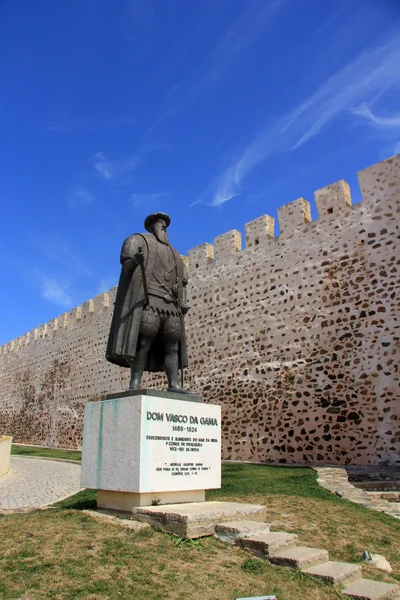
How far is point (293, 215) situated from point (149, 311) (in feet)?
25.5

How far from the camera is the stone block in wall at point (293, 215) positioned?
11641 millimetres

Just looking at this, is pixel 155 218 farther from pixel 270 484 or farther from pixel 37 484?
pixel 37 484

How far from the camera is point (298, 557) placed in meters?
3.10

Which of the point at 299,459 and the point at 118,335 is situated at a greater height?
the point at 118,335

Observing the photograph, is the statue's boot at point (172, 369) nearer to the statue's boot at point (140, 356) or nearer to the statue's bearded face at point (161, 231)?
the statue's boot at point (140, 356)

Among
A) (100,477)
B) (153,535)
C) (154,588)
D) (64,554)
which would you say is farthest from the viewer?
(100,477)

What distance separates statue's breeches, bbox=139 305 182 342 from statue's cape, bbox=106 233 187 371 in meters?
0.08

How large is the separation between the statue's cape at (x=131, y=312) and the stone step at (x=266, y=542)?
2015 millimetres

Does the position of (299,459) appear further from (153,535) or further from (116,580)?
(116,580)

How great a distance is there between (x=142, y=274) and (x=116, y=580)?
9.22ft

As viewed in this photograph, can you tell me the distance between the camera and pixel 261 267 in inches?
482

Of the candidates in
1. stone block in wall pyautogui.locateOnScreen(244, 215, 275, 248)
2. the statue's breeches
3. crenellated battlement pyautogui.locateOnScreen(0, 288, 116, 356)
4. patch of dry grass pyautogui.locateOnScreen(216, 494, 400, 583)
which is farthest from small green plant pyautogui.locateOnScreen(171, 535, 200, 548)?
crenellated battlement pyautogui.locateOnScreen(0, 288, 116, 356)

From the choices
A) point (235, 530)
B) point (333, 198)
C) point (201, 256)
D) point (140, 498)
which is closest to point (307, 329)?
point (333, 198)

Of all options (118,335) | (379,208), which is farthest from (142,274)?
(379,208)
